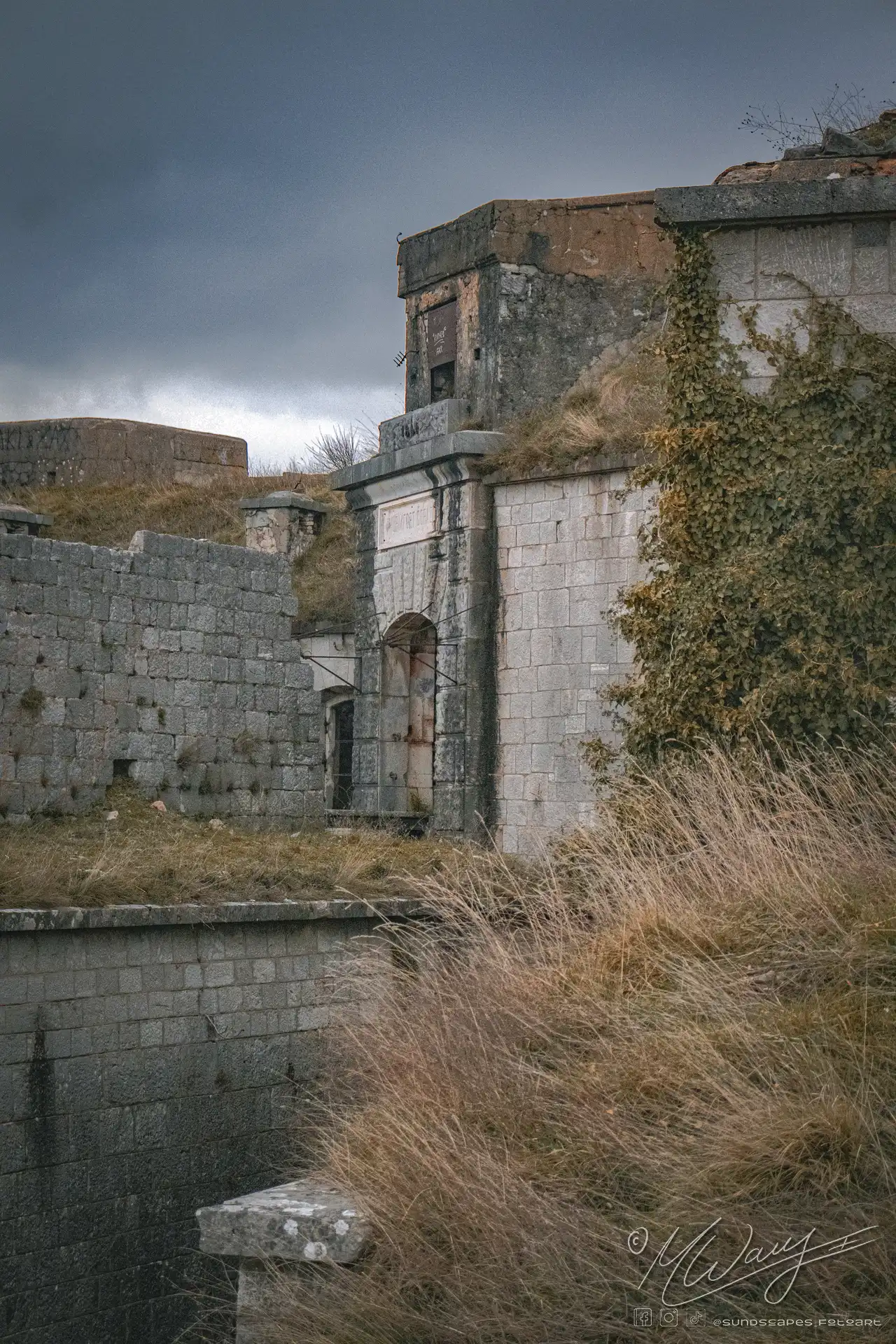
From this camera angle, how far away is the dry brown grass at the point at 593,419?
1370 centimetres

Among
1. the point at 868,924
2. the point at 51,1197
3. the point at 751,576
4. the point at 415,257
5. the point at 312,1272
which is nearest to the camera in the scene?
the point at 312,1272

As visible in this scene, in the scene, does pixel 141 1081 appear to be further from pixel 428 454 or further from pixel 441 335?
pixel 441 335

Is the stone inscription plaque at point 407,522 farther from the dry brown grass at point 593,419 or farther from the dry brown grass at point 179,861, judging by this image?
the dry brown grass at point 179,861

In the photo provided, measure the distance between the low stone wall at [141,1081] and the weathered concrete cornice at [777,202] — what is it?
17.0 ft

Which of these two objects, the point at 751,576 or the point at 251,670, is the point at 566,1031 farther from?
the point at 251,670

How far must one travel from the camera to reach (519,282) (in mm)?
15859

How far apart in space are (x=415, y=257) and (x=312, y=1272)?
13590 millimetres

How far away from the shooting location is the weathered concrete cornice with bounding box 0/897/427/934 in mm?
7711

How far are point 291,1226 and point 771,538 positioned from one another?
574 cm

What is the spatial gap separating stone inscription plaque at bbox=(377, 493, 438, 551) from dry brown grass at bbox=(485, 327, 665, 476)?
97cm

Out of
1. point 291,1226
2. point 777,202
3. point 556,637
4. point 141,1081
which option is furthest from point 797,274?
point 291,1226

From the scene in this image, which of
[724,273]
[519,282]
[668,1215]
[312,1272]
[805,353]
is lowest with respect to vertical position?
[312,1272]

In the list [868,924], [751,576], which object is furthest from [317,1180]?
[751,576]

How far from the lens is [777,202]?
9.71 m
